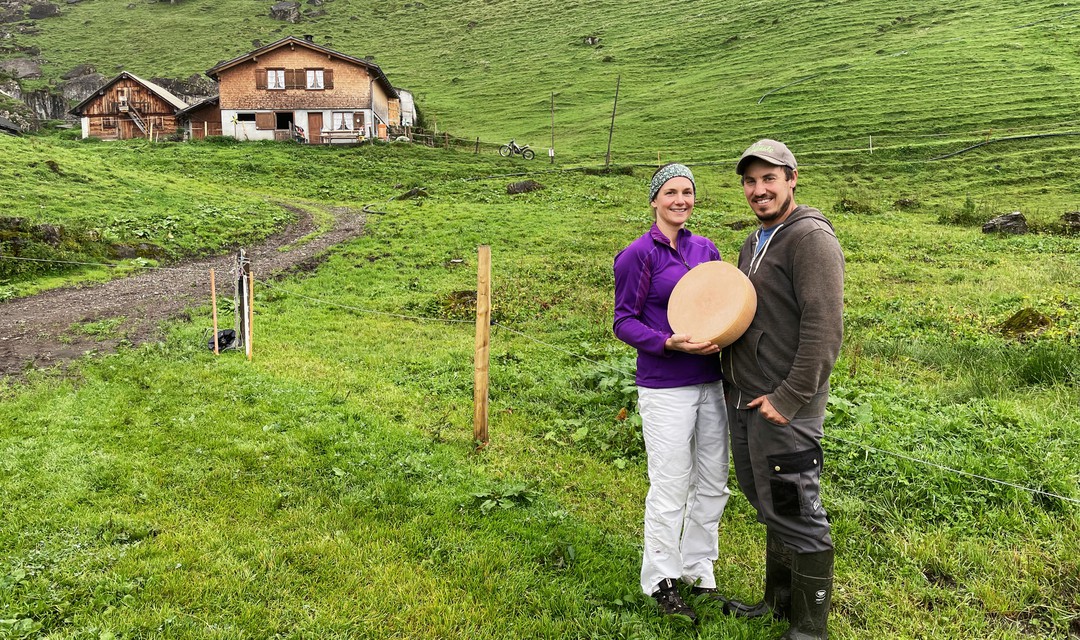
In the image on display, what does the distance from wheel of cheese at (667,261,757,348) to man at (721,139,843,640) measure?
0.16 metres

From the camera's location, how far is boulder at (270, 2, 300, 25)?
10109cm

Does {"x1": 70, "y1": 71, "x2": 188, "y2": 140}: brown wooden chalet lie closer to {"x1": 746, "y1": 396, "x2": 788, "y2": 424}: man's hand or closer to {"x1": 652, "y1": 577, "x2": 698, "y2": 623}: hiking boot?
{"x1": 652, "y1": 577, "x2": 698, "y2": 623}: hiking boot

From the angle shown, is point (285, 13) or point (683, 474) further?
point (285, 13)

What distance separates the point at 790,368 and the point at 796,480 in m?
0.69

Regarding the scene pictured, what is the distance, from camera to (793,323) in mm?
3461

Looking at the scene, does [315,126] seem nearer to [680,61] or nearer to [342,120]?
[342,120]

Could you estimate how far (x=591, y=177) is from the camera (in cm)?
3278

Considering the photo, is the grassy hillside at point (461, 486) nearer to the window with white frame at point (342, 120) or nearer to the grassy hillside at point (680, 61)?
the grassy hillside at point (680, 61)

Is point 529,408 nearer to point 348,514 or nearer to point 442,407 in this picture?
point 442,407

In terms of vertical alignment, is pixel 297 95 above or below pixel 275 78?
below

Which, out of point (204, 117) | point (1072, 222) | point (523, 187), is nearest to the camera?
point (1072, 222)

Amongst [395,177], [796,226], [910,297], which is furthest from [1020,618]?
[395,177]

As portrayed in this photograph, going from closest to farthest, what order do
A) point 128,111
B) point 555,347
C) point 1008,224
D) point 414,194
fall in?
point 555,347
point 1008,224
point 414,194
point 128,111

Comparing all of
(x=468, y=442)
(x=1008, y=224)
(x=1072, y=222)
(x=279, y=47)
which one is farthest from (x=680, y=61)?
(x=468, y=442)
